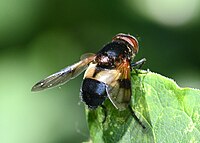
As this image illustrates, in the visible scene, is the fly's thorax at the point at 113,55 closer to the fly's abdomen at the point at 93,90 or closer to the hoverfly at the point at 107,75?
the hoverfly at the point at 107,75

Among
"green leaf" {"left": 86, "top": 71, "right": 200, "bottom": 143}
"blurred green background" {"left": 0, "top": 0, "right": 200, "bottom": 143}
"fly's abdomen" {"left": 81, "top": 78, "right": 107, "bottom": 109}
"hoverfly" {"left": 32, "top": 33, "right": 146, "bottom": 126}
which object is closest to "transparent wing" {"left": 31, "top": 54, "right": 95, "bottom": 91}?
"hoverfly" {"left": 32, "top": 33, "right": 146, "bottom": 126}

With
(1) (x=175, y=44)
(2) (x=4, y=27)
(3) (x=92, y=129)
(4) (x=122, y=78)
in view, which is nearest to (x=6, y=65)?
(2) (x=4, y=27)

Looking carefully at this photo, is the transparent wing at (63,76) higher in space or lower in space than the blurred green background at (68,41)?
lower

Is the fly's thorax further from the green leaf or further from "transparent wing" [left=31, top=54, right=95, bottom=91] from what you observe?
the green leaf

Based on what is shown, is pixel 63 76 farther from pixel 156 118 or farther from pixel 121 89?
pixel 156 118

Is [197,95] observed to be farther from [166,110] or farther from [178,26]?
[178,26]

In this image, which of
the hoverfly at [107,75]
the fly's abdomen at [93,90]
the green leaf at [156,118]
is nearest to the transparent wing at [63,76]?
the hoverfly at [107,75]
